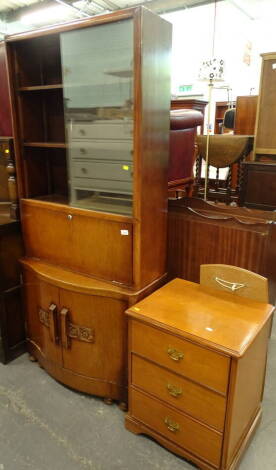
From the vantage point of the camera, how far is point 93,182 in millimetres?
1700

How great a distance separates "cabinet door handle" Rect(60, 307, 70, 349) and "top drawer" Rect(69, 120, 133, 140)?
859 millimetres

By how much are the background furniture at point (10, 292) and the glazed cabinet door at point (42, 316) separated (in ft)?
0.25

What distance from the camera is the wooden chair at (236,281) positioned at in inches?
58.7

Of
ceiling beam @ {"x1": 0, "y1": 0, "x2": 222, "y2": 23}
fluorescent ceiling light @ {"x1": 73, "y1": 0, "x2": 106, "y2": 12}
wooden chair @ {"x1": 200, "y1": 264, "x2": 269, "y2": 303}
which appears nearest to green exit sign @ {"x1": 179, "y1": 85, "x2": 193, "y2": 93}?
ceiling beam @ {"x1": 0, "y1": 0, "x2": 222, "y2": 23}

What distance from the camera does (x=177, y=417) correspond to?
143cm

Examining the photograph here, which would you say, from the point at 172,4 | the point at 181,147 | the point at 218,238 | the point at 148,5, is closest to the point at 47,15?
the point at 148,5

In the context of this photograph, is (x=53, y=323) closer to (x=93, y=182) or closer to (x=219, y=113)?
(x=93, y=182)

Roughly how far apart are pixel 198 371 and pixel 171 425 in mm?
334

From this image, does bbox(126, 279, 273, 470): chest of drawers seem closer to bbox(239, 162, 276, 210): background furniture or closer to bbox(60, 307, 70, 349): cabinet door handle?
bbox(60, 307, 70, 349): cabinet door handle

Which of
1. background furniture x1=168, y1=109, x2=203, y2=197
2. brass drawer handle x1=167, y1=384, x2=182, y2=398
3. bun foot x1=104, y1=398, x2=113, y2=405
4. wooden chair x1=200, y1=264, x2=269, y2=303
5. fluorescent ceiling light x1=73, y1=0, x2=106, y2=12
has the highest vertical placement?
fluorescent ceiling light x1=73, y1=0, x2=106, y2=12

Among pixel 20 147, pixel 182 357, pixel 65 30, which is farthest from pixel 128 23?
pixel 182 357

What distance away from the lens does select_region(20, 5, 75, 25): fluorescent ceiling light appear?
493 cm

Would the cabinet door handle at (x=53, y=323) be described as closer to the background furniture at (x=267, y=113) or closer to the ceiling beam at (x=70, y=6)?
the background furniture at (x=267, y=113)

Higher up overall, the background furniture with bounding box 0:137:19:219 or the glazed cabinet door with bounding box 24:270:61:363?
the background furniture with bounding box 0:137:19:219
